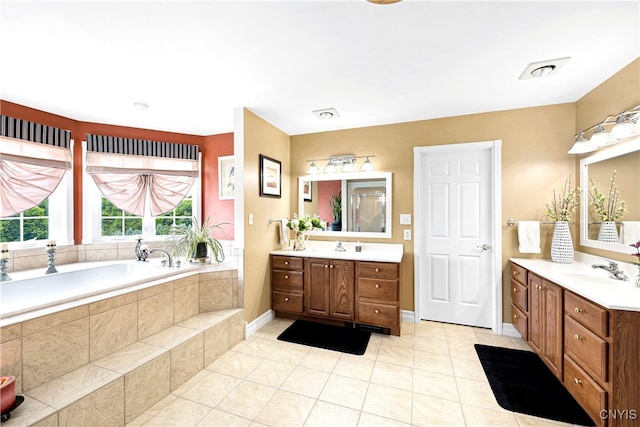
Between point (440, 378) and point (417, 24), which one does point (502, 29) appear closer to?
point (417, 24)

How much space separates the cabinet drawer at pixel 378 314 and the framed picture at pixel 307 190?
61.1 inches

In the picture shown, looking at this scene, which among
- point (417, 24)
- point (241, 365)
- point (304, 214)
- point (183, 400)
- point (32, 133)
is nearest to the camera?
point (417, 24)

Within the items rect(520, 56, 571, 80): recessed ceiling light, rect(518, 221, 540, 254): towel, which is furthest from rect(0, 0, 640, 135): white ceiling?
rect(518, 221, 540, 254): towel

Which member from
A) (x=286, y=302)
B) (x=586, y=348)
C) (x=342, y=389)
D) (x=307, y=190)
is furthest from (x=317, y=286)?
(x=586, y=348)

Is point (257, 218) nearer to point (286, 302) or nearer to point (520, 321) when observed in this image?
point (286, 302)

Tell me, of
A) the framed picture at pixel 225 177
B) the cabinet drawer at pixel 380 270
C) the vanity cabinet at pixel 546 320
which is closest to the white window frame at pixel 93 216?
the framed picture at pixel 225 177

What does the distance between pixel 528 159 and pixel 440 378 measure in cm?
231

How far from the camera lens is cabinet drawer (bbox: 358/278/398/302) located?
106 inches

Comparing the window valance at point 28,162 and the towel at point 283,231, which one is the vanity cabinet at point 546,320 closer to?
the towel at point 283,231

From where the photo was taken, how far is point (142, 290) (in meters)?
2.09

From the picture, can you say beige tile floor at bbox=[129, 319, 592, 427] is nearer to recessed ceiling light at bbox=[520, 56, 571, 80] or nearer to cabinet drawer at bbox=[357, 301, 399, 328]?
cabinet drawer at bbox=[357, 301, 399, 328]

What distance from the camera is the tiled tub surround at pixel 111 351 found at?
1426mm

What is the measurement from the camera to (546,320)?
2008 mm

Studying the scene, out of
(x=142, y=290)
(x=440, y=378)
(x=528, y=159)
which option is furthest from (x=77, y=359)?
(x=528, y=159)
